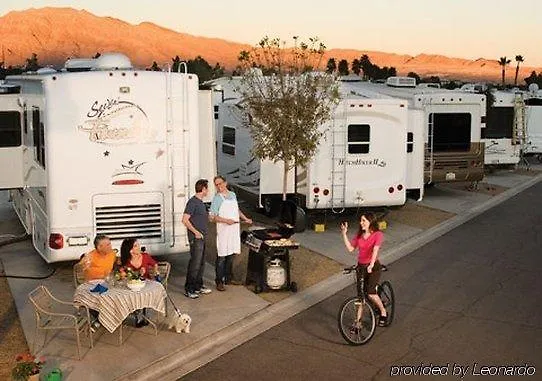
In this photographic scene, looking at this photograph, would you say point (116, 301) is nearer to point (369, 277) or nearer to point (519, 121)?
point (369, 277)

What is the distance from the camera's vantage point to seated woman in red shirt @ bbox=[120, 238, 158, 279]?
346 inches

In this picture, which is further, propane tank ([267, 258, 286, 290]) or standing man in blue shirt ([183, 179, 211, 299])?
propane tank ([267, 258, 286, 290])

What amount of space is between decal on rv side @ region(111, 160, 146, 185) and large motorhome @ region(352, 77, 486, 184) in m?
10.1

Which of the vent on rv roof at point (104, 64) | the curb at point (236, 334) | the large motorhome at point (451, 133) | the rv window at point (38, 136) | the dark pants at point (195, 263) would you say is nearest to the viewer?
the curb at point (236, 334)

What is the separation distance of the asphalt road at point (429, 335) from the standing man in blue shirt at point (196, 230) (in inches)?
63.5

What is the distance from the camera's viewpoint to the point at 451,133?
19453 millimetres

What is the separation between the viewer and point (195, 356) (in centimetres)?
827

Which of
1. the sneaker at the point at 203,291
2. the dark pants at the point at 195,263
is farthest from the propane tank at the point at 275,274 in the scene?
the dark pants at the point at 195,263

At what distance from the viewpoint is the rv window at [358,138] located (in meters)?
15.0

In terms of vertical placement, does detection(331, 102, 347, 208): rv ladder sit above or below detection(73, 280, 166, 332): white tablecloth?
above

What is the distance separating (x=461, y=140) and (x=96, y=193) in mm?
11961

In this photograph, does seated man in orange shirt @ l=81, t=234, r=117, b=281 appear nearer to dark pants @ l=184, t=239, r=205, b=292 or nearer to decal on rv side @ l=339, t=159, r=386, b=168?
dark pants @ l=184, t=239, r=205, b=292

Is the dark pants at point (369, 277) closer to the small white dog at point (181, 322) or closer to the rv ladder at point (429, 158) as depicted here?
the small white dog at point (181, 322)

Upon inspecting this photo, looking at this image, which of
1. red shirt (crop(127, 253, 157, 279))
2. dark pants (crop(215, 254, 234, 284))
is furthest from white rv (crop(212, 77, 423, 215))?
red shirt (crop(127, 253, 157, 279))
